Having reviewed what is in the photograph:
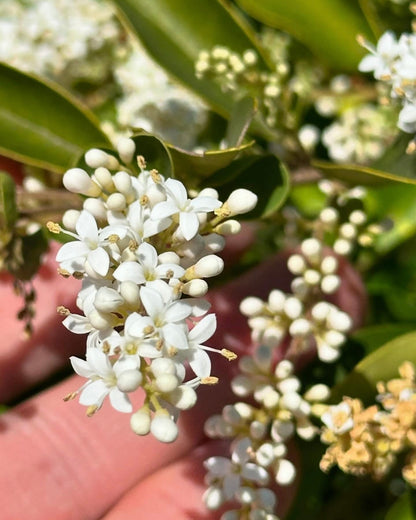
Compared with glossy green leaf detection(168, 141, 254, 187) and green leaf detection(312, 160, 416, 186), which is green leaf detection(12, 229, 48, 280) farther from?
green leaf detection(312, 160, 416, 186)

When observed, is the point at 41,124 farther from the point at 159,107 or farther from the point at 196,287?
the point at 196,287

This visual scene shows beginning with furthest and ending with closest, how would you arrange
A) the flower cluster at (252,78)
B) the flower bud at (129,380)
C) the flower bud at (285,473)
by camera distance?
1. the flower cluster at (252,78)
2. the flower bud at (285,473)
3. the flower bud at (129,380)

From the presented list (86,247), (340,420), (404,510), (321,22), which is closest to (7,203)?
(86,247)

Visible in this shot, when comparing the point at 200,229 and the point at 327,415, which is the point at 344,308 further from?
the point at 200,229

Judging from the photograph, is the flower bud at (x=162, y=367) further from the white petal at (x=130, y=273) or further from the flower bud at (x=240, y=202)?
the flower bud at (x=240, y=202)

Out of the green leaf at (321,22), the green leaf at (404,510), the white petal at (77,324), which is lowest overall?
the green leaf at (404,510)

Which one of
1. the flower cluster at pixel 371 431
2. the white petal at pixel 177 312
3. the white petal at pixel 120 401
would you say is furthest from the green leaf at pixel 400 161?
the white petal at pixel 120 401
